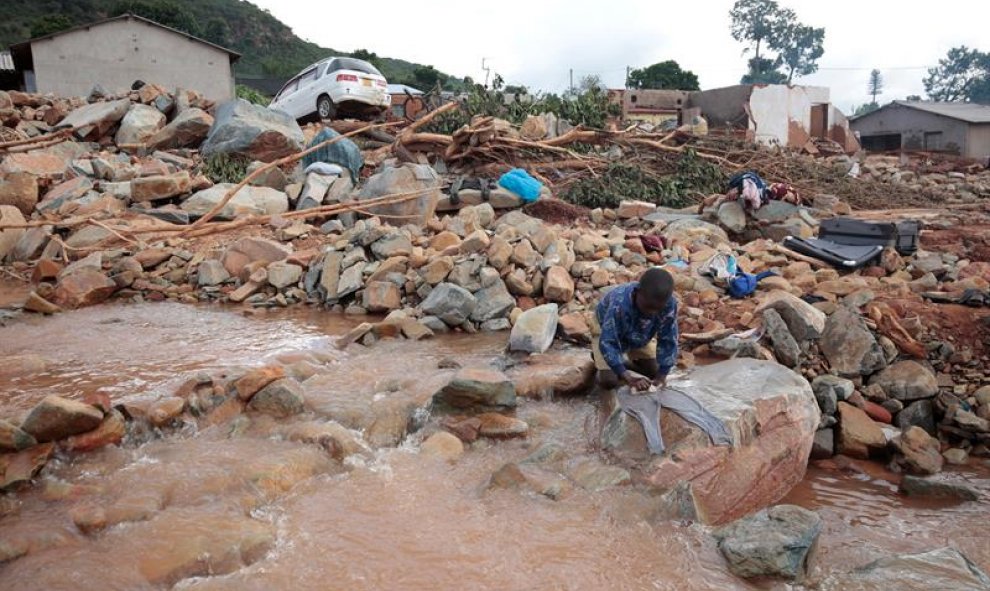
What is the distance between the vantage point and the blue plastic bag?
30.8 ft

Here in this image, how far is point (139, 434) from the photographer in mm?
4184

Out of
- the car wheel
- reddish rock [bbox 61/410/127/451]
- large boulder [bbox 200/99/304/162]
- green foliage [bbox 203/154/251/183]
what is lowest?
reddish rock [bbox 61/410/127/451]

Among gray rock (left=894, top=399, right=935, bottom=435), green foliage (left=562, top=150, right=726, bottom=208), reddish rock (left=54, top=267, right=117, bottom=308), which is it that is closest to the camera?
gray rock (left=894, top=399, right=935, bottom=435)

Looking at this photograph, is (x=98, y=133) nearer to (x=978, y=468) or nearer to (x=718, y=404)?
(x=718, y=404)

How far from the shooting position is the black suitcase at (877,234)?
7.34 meters

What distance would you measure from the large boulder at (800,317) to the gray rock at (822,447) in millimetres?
1110

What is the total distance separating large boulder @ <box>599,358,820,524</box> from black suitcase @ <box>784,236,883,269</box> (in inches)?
131

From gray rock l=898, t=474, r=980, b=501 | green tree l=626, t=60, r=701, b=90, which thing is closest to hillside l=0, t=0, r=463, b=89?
green tree l=626, t=60, r=701, b=90

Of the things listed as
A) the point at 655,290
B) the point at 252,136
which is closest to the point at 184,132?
the point at 252,136

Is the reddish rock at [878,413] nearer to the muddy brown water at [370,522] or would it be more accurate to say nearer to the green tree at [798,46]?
the muddy brown water at [370,522]

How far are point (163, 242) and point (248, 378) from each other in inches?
184

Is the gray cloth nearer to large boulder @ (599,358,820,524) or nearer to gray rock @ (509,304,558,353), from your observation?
large boulder @ (599,358,820,524)

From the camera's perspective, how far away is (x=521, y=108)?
41.1 ft

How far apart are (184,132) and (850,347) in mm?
11246
